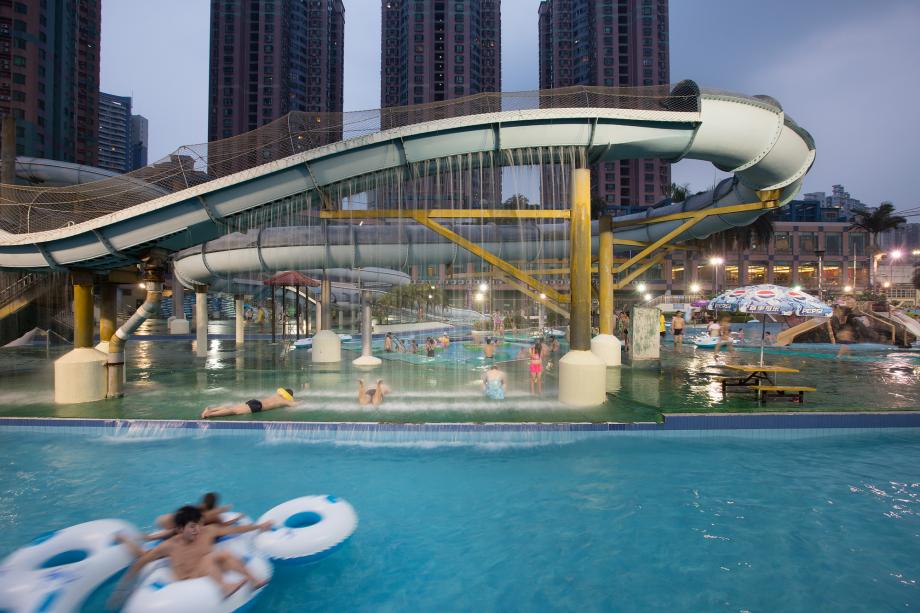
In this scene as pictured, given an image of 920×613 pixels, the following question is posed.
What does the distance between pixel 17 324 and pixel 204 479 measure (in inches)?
704

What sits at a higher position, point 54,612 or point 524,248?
point 524,248

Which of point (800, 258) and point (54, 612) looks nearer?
point (54, 612)

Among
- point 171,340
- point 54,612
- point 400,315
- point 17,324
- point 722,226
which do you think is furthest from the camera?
point 400,315

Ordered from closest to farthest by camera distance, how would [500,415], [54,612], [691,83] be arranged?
[54,612] < [500,415] < [691,83]

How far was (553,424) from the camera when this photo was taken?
Result: 910cm

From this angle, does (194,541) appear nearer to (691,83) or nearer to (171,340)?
(691,83)

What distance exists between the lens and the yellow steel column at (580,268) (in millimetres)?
10914

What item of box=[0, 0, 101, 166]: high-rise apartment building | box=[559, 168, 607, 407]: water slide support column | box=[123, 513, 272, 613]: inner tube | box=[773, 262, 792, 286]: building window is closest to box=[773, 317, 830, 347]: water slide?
box=[559, 168, 607, 407]: water slide support column

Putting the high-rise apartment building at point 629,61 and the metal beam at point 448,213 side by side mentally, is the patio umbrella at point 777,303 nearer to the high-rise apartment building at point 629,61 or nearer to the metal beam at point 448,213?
the metal beam at point 448,213

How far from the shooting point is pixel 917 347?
77.7 feet

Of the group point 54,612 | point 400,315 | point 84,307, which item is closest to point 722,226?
point 54,612

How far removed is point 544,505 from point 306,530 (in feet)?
11.0

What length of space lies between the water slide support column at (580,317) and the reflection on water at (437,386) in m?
0.46

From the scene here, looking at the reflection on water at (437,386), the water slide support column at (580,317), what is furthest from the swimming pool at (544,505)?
the water slide support column at (580,317)
